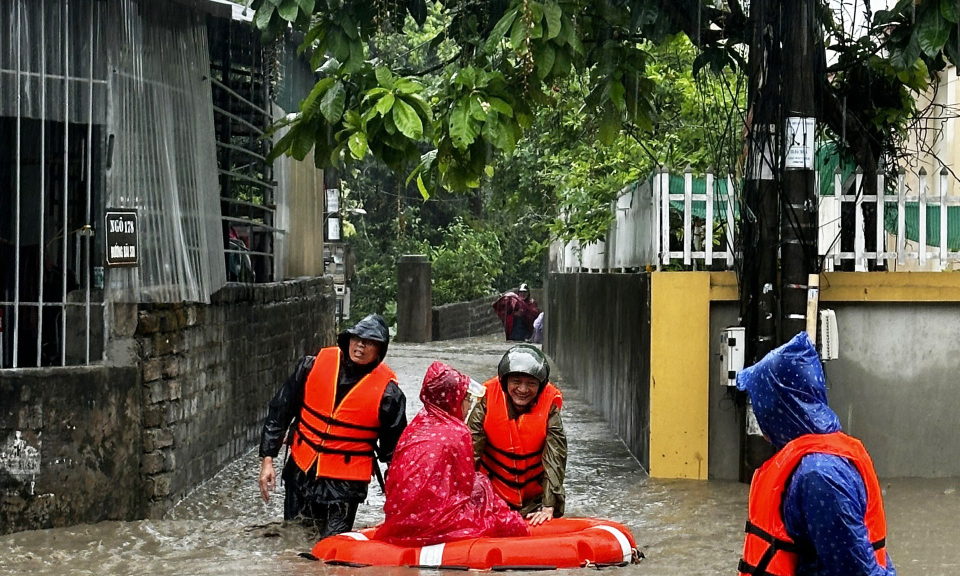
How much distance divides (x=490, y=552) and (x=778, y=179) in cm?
368

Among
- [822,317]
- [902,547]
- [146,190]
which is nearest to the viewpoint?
[902,547]

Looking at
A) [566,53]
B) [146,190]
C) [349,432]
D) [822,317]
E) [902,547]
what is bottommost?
[902,547]

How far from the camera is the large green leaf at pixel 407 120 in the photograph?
7441 mm

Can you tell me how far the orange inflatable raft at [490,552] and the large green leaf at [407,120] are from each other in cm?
230

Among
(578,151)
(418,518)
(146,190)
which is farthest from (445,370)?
(578,151)

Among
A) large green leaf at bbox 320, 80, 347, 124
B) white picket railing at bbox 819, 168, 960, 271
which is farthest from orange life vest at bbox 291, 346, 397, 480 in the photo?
white picket railing at bbox 819, 168, 960, 271

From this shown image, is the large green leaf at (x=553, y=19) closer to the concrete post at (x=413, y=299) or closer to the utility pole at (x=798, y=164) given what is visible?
the utility pole at (x=798, y=164)

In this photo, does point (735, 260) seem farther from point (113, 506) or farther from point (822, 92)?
point (113, 506)

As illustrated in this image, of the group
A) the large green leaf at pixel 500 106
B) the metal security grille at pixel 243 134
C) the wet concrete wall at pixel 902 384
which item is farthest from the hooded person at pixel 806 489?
the metal security grille at pixel 243 134

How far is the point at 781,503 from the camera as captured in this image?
3471 millimetres

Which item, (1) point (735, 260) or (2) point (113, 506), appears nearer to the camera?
(2) point (113, 506)

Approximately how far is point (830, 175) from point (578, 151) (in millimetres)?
5148

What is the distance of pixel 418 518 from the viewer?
6.48 meters

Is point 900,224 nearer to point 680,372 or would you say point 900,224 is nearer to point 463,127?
point 680,372
